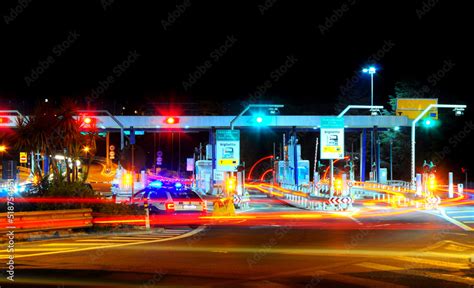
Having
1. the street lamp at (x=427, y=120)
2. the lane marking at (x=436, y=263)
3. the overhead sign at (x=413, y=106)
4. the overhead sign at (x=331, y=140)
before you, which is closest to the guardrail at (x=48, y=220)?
the lane marking at (x=436, y=263)

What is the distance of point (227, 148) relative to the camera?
40.5 meters

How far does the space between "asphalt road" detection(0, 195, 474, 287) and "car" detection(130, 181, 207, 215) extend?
693cm

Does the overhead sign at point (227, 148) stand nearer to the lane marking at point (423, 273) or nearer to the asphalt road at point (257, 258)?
the asphalt road at point (257, 258)

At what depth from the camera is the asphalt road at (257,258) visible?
1162cm

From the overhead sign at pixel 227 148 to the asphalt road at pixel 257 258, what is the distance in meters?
17.4

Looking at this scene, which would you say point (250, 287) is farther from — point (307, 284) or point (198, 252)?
point (198, 252)

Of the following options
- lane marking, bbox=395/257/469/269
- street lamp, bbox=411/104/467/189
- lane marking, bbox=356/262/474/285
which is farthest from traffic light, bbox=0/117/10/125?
lane marking, bbox=356/262/474/285

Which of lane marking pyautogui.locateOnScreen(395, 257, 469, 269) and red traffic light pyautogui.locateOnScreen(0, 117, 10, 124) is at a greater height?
red traffic light pyautogui.locateOnScreen(0, 117, 10, 124)

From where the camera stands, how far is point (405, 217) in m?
29.5

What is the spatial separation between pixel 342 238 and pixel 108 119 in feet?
107

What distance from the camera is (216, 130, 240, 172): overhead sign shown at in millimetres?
40250

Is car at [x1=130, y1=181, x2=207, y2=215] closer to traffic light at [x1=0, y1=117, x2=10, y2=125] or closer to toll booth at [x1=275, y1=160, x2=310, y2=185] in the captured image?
traffic light at [x1=0, y1=117, x2=10, y2=125]

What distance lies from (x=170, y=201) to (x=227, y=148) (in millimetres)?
11280

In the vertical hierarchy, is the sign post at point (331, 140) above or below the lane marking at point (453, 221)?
above
